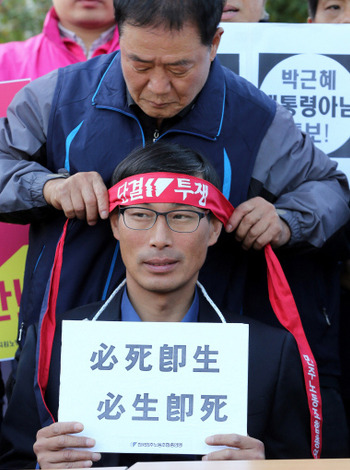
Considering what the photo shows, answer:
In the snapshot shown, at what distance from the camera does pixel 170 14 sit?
267 centimetres

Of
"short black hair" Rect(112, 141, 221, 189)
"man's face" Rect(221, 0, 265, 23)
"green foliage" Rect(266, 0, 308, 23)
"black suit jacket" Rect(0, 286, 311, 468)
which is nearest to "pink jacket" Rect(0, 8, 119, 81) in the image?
"man's face" Rect(221, 0, 265, 23)

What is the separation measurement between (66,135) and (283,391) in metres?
1.15

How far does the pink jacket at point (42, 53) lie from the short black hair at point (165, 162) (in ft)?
3.77

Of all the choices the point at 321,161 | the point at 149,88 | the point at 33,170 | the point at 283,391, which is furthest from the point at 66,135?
the point at 283,391

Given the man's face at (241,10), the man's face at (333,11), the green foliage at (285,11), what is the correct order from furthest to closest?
1. the green foliage at (285,11)
2. the man's face at (333,11)
3. the man's face at (241,10)

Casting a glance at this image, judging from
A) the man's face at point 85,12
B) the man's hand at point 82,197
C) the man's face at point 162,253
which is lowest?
the man's face at point 162,253

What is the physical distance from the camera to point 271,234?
113 inches

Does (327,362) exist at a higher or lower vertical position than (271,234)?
lower

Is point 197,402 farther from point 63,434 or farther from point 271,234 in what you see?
point 271,234

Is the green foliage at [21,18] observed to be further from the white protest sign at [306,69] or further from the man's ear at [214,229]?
the man's ear at [214,229]

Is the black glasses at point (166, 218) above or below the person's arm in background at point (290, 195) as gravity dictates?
below

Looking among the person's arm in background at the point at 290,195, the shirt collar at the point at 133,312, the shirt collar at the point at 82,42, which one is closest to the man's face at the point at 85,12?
the shirt collar at the point at 82,42

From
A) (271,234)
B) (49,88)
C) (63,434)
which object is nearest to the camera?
(63,434)

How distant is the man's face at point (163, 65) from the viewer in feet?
8.79
